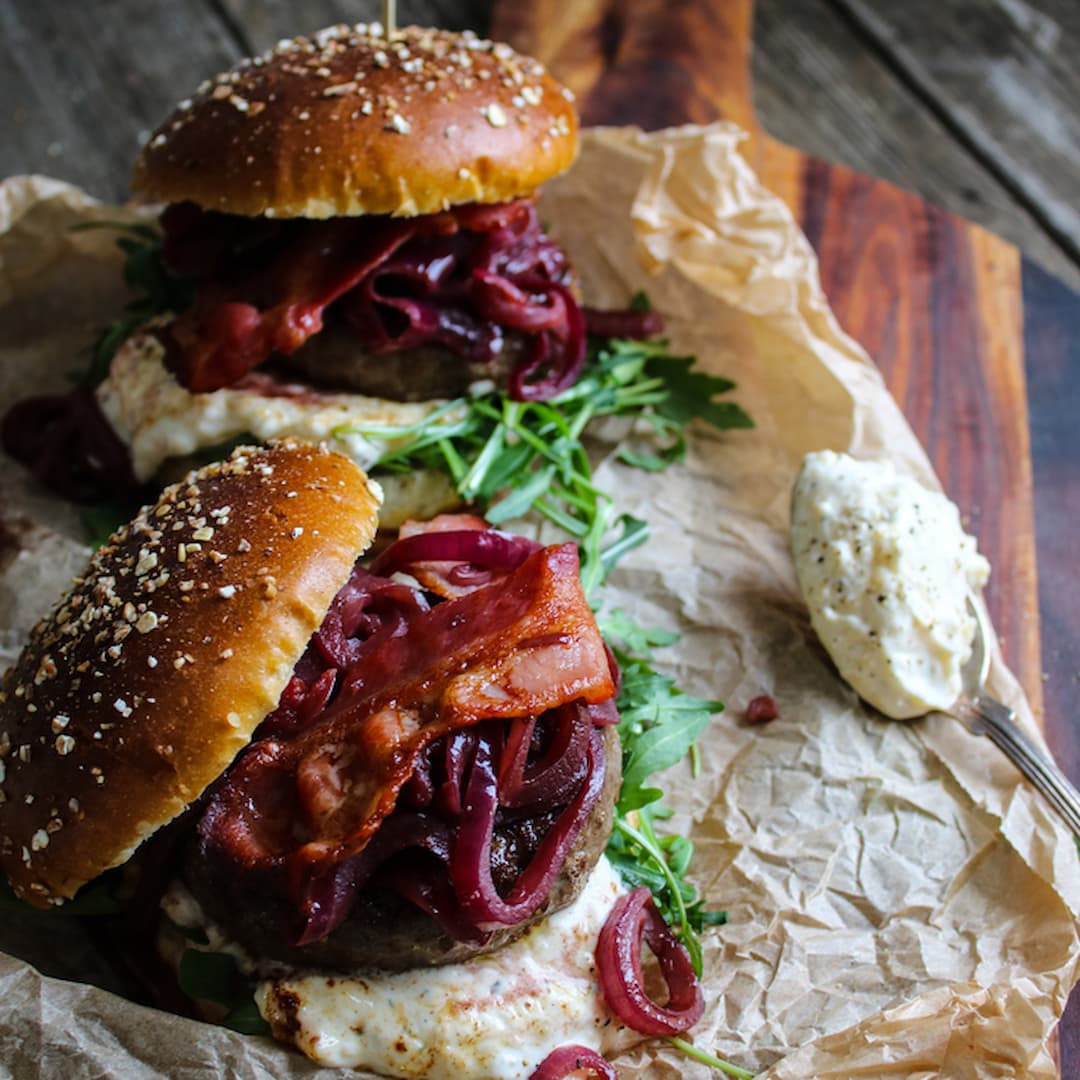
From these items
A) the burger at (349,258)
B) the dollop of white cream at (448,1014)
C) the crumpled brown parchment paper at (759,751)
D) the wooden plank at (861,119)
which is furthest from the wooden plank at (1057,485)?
the burger at (349,258)

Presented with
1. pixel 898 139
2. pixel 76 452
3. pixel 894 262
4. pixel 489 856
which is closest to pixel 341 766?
pixel 489 856

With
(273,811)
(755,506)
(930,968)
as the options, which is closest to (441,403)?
(755,506)

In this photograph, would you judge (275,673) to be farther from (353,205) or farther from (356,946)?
(353,205)

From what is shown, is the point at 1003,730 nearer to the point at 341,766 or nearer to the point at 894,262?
the point at 341,766

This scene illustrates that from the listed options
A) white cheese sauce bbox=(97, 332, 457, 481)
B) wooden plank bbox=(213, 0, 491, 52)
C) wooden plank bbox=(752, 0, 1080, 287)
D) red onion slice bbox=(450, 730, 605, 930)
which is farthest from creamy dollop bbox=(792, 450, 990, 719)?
wooden plank bbox=(213, 0, 491, 52)

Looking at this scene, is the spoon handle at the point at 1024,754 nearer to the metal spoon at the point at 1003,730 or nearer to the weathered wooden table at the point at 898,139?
the metal spoon at the point at 1003,730

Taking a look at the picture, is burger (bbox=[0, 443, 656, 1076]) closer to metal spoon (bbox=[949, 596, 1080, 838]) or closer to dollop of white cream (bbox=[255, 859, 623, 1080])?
dollop of white cream (bbox=[255, 859, 623, 1080])
